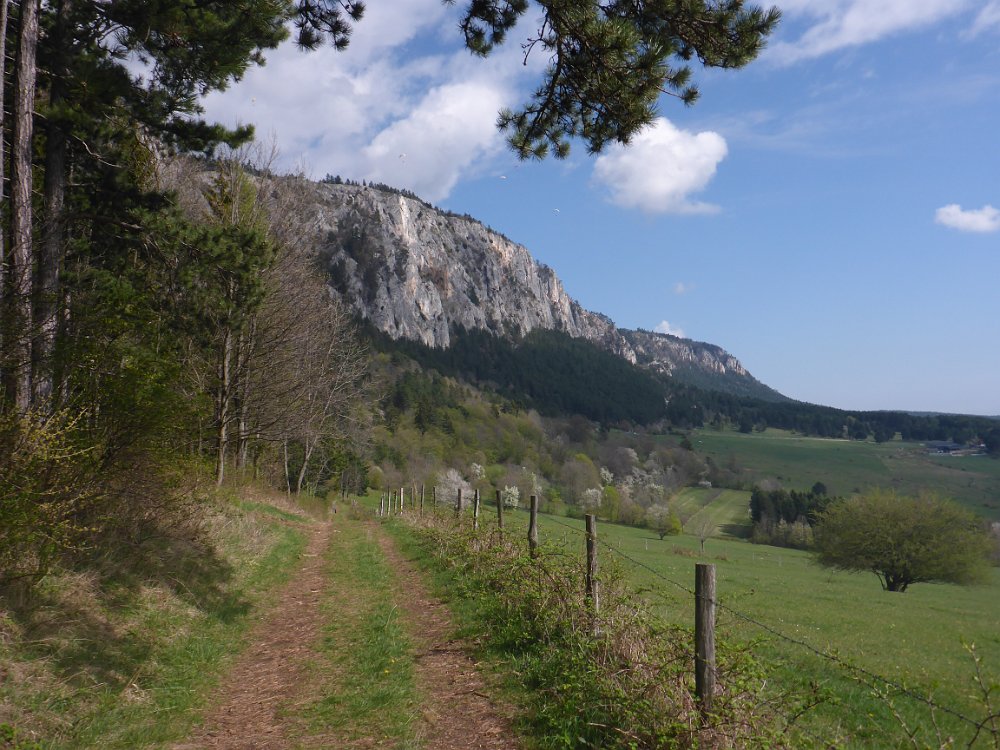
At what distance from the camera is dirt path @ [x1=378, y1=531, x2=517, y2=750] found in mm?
5430

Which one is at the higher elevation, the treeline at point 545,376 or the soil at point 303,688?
the treeline at point 545,376

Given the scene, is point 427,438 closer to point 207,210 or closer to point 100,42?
point 207,210

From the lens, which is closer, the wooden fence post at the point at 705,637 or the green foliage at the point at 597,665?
the green foliage at the point at 597,665

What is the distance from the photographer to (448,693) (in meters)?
6.43

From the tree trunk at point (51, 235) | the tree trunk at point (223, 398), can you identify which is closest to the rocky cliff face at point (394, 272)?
the tree trunk at point (223, 398)

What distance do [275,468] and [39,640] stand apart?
2558 centimetres

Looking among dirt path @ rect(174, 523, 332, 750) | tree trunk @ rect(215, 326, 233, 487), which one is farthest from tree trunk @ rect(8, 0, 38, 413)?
tree trunk @ rect(215, 326, 233, 487)

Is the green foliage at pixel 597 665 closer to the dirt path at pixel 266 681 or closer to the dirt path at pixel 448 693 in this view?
the dirt path at pixel 448 693

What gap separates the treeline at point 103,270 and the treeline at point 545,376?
136 m

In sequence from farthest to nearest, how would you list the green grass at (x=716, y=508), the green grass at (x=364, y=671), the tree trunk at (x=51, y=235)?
the green grass at (x=716, y=508) < the tree trunk at (x=51, y=235) < the green grass at (x=364, y=671)

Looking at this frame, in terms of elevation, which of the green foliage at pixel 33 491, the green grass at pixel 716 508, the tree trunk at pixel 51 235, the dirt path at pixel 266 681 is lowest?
the green grass at pixel 716 508

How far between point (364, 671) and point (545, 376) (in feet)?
567

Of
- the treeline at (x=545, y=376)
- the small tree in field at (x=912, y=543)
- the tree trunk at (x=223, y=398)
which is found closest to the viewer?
the tree trunk at (x=223, y=398)

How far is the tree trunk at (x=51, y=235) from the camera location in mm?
6543
